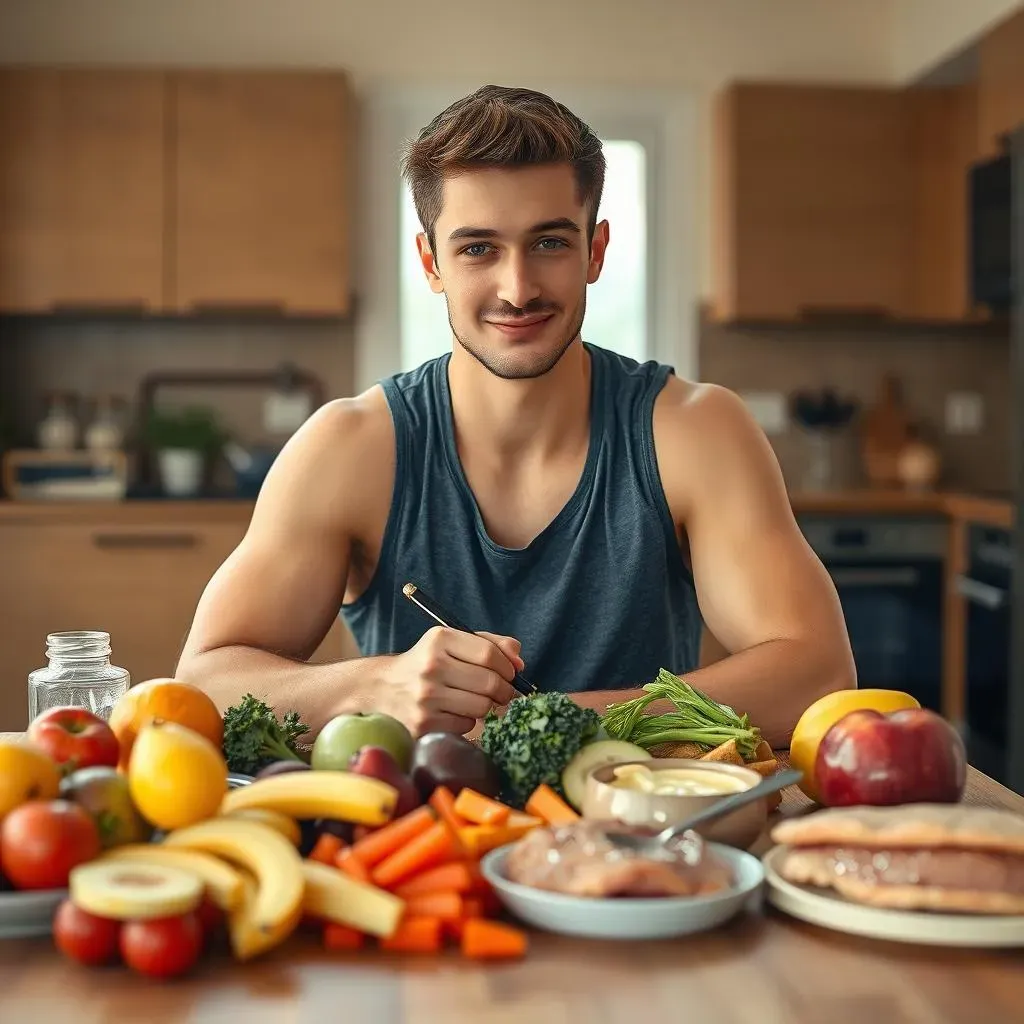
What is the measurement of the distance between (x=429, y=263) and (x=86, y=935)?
132cm

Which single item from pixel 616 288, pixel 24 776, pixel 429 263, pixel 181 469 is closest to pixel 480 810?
pixel 24 776

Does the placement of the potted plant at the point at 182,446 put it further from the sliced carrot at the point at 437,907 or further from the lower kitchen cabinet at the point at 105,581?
the sliced carrot at the point at 437,907

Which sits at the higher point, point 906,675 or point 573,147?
point 573,147

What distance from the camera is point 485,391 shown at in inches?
80.6

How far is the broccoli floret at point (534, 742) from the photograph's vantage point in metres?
1.15

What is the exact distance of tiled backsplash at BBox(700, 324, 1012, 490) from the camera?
496cm

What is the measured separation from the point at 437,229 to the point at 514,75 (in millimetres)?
3205

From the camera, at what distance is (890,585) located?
4352mm

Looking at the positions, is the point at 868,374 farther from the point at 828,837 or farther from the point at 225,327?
the point at 828,837

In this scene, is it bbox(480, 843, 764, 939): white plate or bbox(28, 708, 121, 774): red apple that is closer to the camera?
bbox(480, 843, 764, 939): white plate

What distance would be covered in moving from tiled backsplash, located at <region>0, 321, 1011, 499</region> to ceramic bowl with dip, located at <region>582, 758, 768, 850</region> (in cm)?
385

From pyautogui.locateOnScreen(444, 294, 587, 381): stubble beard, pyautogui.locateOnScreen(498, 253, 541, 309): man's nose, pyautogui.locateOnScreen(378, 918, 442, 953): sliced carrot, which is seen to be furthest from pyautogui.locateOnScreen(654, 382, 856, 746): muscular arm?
pyautogui.locateOnScreen(378, 918, 442, 953): sliced carrot

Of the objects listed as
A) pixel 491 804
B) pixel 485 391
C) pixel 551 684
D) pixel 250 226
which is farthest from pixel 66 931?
pixel 250 226

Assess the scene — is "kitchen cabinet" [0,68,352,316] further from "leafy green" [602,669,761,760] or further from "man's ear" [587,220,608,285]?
"leafy green" [602,669,761,760]
